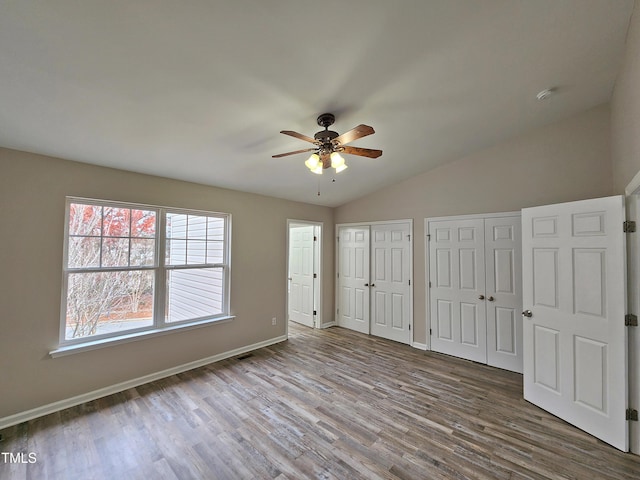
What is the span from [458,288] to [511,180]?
5.43 ft

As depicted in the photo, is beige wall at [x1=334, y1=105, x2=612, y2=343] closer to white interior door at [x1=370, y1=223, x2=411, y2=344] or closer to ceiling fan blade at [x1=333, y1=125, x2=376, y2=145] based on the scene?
white interior door at [x1=370, y1=223, x2=411, y2=344]

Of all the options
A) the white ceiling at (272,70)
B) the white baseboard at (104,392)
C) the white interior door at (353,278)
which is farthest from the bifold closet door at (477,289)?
the white baseboard at (104,392)

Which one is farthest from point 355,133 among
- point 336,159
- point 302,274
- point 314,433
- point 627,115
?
point 302,274

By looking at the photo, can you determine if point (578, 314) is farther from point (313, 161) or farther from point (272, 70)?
point (272, 70)

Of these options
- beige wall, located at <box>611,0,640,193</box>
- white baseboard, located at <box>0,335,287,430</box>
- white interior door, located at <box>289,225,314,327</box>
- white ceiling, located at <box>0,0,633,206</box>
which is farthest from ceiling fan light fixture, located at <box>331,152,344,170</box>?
white baseboard, located at <box>0,335,287,430</box>

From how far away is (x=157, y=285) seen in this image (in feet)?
11.0

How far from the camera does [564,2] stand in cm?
165

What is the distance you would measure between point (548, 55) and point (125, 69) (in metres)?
3.12

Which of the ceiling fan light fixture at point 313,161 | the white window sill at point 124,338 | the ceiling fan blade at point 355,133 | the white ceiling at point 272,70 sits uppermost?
the white ceiling at point 272,70

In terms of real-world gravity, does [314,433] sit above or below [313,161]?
below

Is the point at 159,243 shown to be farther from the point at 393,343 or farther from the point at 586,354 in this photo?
the point at 586,354

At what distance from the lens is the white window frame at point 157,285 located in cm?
270

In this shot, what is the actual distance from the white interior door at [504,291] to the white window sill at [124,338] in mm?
3801

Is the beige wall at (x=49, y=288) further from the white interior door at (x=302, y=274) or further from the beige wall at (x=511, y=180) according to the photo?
the beige wall at (x=511, y=180)
